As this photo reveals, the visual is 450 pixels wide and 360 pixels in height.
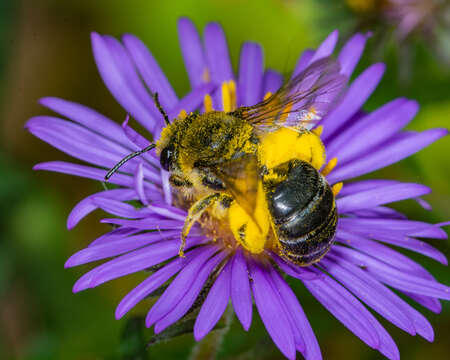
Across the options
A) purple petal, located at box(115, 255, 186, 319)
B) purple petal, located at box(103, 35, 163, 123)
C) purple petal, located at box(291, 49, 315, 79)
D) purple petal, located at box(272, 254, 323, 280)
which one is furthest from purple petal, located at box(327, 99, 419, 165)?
purple petal, located at box(115, 255, 186, 319)

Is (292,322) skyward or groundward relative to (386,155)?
groundward

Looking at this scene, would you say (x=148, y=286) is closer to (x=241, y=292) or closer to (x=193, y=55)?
(x=241, y=292)

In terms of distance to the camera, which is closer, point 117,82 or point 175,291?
point 175,291

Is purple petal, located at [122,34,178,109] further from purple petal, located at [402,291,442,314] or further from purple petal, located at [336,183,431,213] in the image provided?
purple petal, located at [402,291,442,314]

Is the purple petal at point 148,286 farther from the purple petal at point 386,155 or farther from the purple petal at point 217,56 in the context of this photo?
the purple petal at point 217,56

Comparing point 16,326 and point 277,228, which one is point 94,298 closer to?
point 16,326

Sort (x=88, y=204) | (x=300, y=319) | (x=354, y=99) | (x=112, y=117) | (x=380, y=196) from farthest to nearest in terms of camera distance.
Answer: (x=112, y=117), (x=354, y=99), (x=380, y=196), (x=88, y=204), (x=300, y=319)

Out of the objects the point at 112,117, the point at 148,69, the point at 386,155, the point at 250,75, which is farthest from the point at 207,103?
the point at 112,117
